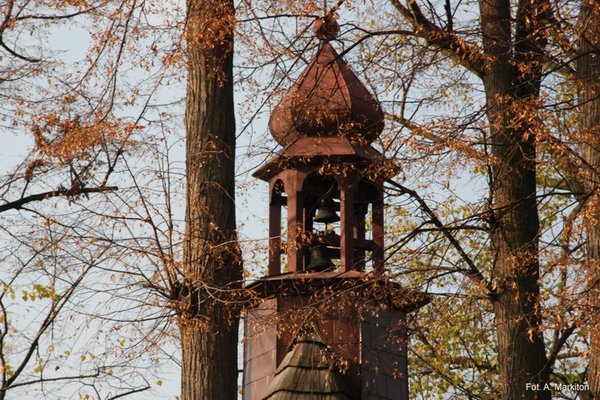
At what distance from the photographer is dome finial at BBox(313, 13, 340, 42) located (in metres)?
10.5

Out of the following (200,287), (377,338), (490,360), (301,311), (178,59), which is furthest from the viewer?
(490,360)

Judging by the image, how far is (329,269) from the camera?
484 inches

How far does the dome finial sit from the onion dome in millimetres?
462

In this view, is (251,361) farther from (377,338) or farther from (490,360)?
(490,360)

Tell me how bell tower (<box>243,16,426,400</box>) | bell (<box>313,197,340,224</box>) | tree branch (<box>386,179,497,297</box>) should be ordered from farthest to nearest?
bell (<box>313,197,340,224</box>), bell tower (<box>243,16,426,400</box>), tree branch (<box>386,179,497,297</box>)

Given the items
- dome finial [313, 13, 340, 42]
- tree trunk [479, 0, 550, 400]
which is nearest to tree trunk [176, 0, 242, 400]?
dome finial [313, 13, 340, 42]

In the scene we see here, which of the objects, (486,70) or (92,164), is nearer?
(486,70)

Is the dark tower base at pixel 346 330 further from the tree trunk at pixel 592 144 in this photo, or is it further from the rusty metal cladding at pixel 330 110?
the tree trunk at pixel 592 144

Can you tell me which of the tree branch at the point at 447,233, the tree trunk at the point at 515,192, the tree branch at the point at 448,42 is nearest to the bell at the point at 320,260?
the tree branch at the point at 447,233

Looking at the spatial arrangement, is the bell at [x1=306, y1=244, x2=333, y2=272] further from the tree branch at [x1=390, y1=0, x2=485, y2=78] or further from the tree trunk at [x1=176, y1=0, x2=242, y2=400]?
the tree branch at [x1=390, y1=0, x2=485, y2=78]

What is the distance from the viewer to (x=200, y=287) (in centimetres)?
970

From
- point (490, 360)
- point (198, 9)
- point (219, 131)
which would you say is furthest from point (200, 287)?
point (490, 360)

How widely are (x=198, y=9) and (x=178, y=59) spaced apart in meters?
0.48

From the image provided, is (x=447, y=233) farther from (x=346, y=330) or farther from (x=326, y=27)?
(x=326, y=27)
